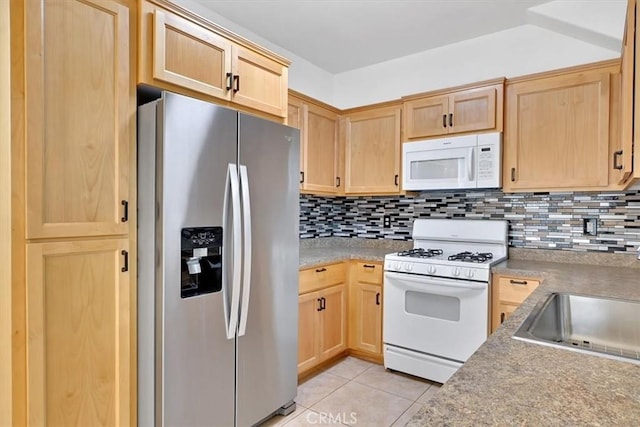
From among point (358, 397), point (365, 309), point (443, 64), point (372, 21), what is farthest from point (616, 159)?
point (358, 397)

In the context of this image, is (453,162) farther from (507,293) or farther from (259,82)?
(259,82)

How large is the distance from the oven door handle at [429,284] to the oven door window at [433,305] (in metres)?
0.06

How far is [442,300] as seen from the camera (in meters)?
2.53

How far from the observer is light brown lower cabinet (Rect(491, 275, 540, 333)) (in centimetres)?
225

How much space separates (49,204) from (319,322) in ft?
6.19

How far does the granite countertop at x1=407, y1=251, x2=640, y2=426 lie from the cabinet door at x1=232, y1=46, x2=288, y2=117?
1716 mm

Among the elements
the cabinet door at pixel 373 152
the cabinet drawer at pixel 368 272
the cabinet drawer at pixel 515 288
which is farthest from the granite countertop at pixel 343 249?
the cabinet drawer at pixel 515 288

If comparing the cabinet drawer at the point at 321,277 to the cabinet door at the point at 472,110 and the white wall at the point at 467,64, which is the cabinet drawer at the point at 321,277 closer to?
the cabinet door at the point at 472,110

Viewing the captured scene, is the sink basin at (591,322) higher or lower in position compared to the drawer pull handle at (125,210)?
lower

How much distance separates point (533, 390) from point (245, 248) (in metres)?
1.38

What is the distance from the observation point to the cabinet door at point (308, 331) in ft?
8.36

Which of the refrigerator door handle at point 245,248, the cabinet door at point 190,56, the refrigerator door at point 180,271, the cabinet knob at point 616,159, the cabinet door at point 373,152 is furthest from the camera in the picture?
the cabinet door at point 373,152

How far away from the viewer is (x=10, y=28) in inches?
50.7

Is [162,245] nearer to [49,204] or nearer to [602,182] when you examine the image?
[49,204]
